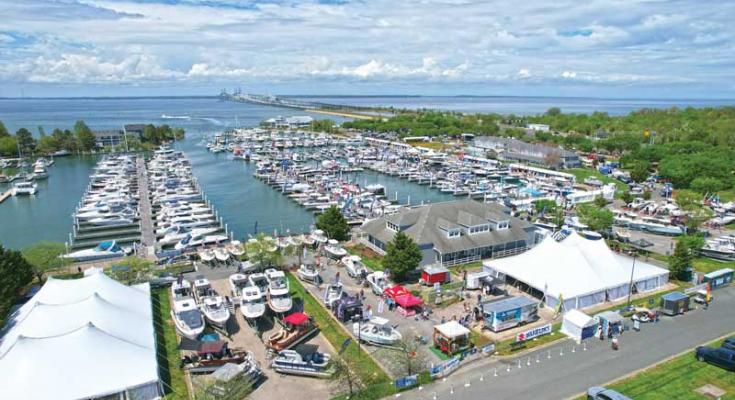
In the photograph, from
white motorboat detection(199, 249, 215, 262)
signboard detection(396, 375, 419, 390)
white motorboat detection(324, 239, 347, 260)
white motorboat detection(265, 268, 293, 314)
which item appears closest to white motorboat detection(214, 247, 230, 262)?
white motorboat detection(199, 249, 215, 262)

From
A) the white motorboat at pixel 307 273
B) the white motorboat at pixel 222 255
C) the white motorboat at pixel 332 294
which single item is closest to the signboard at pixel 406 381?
the white motorboat at pixel 332 294

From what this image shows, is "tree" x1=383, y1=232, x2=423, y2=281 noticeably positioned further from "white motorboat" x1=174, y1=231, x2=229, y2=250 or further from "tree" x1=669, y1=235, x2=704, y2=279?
"white motorboat" x1=174, y1=231, x2=229, y2=250

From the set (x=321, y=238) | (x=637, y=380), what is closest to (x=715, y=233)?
(x=637, y=380)

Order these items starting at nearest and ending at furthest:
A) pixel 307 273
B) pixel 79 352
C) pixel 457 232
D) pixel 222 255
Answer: pixel 79 352
pixel 307 273
pixel 457 232
pixel 222 255

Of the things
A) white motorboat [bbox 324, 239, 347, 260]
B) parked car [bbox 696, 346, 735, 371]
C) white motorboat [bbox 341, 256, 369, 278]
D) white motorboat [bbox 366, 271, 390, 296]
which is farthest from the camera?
white motorboat [bbox 324, 239, 347, 260]

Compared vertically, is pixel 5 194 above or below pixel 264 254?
below

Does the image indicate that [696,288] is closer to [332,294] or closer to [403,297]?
[403,297]

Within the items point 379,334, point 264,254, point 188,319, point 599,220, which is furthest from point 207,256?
point 599,220

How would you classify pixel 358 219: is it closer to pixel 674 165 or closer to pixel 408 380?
pixel 408 380
